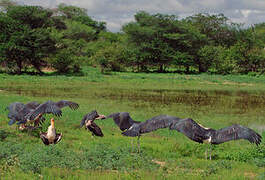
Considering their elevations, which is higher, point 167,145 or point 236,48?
point 236,48

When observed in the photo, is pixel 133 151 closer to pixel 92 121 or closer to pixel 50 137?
pixel 92 121

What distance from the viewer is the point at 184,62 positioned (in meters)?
52.4

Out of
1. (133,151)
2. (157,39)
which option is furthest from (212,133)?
(157,39)

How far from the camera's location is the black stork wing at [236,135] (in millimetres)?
8711

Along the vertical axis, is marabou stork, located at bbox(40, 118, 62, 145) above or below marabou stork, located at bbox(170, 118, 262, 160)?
below

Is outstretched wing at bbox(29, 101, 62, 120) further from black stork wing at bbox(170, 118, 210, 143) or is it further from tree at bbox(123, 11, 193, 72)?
tree at bbox(123, 11, 193, 72)

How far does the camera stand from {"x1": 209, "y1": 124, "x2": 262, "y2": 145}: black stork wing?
871cm

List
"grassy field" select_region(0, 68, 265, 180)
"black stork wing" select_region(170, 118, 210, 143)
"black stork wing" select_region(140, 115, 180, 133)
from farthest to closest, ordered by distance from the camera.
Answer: "black stork wing" select_region(140, 115, 180, 133), "black stork wing" select_region(170, 118, 210, 143), "grassy field" select_region(0, 68, 265, 180)

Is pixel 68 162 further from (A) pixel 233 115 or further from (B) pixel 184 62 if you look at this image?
(B) pixel 184 62

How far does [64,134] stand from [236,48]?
46.1 meters

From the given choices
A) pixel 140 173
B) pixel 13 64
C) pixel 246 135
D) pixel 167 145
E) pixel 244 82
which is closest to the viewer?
pixel 140 173

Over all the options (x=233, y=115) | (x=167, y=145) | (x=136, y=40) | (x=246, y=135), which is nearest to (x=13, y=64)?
(x=136, y=40)

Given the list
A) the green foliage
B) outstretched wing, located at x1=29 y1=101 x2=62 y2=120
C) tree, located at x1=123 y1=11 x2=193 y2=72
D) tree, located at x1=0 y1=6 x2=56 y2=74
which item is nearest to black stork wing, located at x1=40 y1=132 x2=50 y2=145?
outstretched wing, located at x1=29 y1=101 x2=62 y2=120

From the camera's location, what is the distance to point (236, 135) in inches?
350
